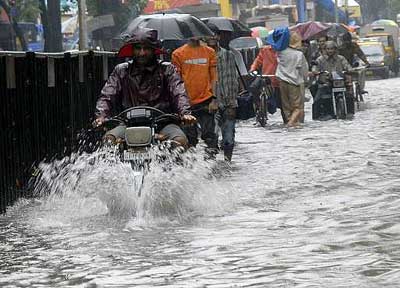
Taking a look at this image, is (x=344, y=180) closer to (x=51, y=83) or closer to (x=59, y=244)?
(x=51, y=83)

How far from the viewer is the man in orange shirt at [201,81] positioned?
14.5m

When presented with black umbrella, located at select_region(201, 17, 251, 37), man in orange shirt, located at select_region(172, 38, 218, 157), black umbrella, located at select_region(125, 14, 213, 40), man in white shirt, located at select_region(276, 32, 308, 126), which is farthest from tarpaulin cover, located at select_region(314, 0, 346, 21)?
man in orange shirt, located at select_region(172, 38, 218, 157)

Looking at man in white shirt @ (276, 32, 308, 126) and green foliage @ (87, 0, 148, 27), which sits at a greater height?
green foliage @ (87, 0, 148, 27)

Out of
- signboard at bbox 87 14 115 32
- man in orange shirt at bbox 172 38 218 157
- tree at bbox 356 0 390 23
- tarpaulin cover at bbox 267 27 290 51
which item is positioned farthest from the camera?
tree at bbox 356 0 390 23

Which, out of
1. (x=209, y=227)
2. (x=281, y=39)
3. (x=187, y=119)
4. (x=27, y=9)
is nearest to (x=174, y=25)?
(x=281, y=39)

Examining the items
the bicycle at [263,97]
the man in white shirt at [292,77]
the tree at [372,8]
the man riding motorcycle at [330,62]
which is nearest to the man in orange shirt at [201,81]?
the man in white shirt at [292,77]

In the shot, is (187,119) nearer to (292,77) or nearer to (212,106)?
(212,106)

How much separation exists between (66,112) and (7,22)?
125 feet

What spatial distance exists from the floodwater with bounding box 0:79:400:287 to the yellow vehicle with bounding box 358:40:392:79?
34.4m

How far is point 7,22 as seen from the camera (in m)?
50.9

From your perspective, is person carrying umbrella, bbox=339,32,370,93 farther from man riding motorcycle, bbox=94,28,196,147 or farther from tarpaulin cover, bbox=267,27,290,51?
man riding motorcycle, bbox=94,28,196,147

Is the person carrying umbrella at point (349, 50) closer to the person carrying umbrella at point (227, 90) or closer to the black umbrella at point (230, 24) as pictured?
the black umbrella at point (230, 24)

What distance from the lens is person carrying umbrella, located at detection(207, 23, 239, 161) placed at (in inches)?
612

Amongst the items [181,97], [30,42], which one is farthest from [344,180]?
[30,42]
